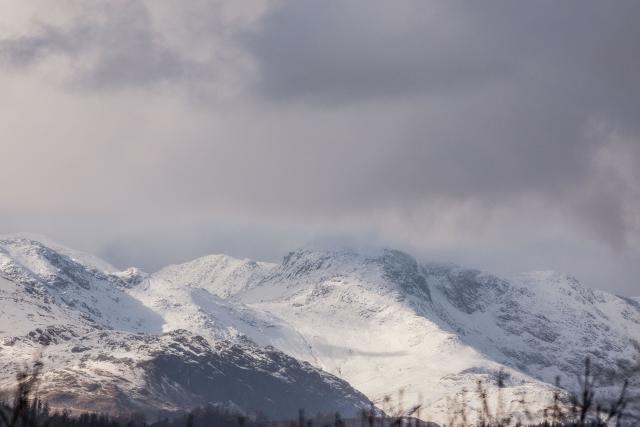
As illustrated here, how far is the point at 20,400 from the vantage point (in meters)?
65.6

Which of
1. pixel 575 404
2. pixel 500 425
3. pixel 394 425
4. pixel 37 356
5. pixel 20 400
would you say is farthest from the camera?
pixel 394 425

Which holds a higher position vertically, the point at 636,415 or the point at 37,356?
the point at 37,356

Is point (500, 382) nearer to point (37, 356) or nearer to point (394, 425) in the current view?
point (394, 425)

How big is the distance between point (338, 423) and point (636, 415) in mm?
63258

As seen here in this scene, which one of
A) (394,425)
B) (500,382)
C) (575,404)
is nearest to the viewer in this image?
(575,404)

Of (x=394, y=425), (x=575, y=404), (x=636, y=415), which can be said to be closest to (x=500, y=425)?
(x=394, y=425)

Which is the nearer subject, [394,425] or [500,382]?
[500,382]

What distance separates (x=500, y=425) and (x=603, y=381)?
3067 cm

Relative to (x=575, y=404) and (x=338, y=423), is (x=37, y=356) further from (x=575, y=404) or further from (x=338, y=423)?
(x=338, y=423)

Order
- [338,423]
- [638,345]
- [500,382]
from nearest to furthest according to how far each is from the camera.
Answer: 1. [638,345]
2. [500,382]
3. [338,423]

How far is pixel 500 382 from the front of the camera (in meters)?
70.0

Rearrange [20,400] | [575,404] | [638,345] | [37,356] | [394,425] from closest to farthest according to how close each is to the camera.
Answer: [638,345]
[575,404]
[20,400]
[37,356]
[394,425]

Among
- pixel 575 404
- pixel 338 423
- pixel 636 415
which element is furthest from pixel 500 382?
pixel 338 423

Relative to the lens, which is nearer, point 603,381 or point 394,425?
point 603,381
